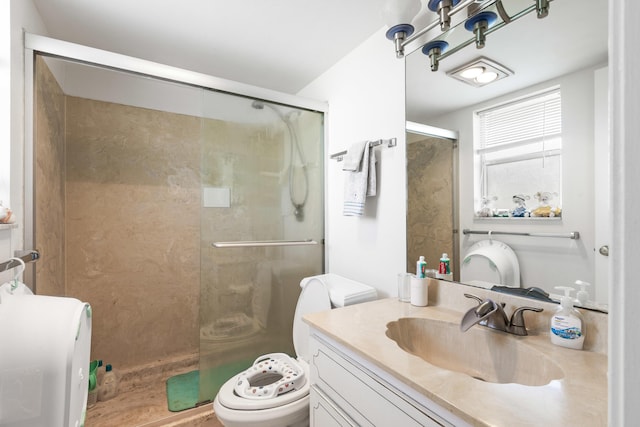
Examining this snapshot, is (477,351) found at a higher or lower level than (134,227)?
lower

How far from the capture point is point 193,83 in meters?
1.73

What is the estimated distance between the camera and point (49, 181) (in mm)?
1729

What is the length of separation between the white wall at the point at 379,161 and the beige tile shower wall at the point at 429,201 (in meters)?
0.05

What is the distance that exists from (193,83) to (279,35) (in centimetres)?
58

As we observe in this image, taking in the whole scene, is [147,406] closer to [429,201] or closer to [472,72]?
[429,201]

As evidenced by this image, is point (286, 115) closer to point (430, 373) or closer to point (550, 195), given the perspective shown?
point (550, 195)

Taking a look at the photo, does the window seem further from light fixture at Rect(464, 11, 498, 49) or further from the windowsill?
light fixture at Rect(464, 11, 498, 49)

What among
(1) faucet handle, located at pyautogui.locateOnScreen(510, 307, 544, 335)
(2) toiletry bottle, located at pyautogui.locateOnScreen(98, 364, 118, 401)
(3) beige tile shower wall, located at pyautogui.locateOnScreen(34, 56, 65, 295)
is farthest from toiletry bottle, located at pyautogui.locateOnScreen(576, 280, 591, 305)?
(2) toiletry bottle, located at pyautogui.locateOnScreen(98, 364, 118, 401)

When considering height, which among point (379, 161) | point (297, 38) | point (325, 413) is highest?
point (297, 38)

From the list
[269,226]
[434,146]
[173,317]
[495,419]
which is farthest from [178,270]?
[495,419]

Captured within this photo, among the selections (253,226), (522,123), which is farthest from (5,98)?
(522,123)

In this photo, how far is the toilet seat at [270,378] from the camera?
136 cm

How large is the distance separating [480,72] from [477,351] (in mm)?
1083

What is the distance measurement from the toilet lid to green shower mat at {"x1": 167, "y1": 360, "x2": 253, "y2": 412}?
44 cm
